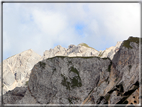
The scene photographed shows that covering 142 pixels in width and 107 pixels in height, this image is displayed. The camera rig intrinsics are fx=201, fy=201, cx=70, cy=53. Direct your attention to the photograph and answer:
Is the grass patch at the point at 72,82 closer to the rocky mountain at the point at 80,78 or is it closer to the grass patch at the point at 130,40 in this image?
the rocky mountain at the point at 80,78

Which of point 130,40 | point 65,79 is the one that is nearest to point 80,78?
point 65,79

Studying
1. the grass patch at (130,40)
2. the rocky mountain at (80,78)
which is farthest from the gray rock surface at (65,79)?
the grass patch at (130,40)

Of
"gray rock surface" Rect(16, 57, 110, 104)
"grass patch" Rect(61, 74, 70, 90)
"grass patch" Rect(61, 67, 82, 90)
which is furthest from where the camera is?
"grass patch" Rect(61, 67, 82, 90)

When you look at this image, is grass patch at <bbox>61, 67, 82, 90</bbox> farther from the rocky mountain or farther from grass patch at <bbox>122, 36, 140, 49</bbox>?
grass patch at <bbox>122, 36, 140, 49</bbox>

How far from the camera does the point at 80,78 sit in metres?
186

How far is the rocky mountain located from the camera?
155000 millimetres

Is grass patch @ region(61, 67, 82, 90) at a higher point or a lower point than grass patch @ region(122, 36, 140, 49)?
lower

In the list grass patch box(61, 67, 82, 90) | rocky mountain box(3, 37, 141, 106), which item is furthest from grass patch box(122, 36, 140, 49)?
grass patch box(61, 67, 82, 90)

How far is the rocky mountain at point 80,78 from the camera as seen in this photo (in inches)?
6102

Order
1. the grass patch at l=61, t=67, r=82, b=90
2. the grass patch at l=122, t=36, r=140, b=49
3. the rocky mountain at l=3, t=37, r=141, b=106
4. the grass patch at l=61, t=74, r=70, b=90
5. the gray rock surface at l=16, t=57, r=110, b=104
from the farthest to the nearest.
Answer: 1. the grass patch at l=61, t=67, r=82, b=90
2. the grass patch at l=61, t=74, r=70, b=90
3. the gray rock surface at l=16, t=57, r=110, b=104
4. the grass patch at l=122, t=36, r=140, b=49
5. the rocky mountain at l=3, t=37, r=141, b=106

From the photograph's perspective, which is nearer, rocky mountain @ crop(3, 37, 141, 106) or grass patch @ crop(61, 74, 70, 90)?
rocky mountain @ crop(3, 37, 141, 106)

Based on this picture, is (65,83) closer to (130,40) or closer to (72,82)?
(72,82)

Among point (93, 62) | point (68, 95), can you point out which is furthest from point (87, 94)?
point (93, 62)

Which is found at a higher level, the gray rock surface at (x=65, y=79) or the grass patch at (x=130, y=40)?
the grass patch at (x=130, y=40)
